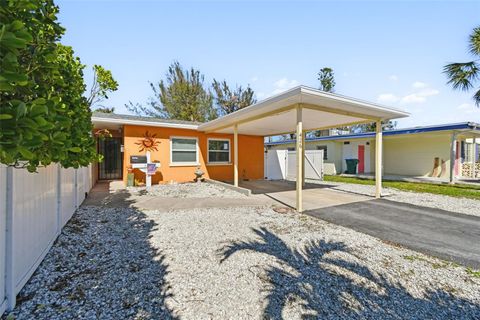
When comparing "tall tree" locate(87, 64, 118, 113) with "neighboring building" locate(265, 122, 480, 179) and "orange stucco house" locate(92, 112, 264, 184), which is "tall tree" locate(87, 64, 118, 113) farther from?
"neighboring building" locate(265, 122, 480, 179)

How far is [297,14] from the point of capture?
665 centimetres

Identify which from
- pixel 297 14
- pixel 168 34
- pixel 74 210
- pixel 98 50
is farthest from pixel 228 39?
pixel 74 210

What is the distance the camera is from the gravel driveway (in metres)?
2.09

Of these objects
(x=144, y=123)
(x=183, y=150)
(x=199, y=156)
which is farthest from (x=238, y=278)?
(x=199, y=156)

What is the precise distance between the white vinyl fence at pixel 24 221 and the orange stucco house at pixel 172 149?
5412 millimetres

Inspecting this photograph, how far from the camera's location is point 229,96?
2400 cm

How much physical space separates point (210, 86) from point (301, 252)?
2284 centimetres

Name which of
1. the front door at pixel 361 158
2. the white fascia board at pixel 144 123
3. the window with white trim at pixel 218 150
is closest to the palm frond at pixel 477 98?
the front door at pixel 361 158

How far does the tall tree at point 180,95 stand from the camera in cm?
2198

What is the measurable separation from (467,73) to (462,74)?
181 mm

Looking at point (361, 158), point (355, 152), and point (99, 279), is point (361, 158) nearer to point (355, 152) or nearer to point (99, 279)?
point (355, 152)

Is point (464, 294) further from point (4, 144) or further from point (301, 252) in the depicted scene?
point (4, 144)

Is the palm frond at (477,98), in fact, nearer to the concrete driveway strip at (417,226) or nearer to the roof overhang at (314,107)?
the roof overhang at (314,107)

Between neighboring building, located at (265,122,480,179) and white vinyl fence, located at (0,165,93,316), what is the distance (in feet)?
49.3
